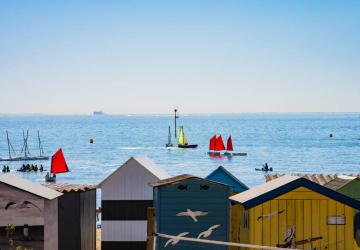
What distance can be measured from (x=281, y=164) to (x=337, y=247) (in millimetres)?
130266

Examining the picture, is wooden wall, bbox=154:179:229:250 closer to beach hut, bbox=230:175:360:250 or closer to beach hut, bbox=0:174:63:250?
beach hut, bbox=230:175:360:250

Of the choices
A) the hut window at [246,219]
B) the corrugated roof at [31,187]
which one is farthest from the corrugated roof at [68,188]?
the hut window at [246,219]

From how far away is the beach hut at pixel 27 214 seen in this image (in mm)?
20391

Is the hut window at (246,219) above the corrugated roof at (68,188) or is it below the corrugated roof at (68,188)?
below

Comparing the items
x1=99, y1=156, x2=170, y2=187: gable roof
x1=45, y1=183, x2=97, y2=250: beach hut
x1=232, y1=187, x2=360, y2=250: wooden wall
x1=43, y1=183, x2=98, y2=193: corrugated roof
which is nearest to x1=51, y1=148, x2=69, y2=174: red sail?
x1=99, y1=156, x2=170, y2=187: gable roof

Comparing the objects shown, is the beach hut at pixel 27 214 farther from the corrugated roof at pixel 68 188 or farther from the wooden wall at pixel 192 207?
the wooden wall at pixel 192 207

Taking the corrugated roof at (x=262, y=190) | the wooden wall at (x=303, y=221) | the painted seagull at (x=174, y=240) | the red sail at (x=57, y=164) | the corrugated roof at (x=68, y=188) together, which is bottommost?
the red sail at (x=57, y=164)

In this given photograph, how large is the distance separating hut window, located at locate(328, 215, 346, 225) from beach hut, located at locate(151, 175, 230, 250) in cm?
293

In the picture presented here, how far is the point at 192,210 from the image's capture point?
19672mm

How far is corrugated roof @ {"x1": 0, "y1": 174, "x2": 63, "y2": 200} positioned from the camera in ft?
66.8

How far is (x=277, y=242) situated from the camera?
19.0m

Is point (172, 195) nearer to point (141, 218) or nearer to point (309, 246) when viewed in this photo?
point (309, 246)

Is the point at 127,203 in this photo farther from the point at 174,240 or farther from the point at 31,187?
the point at 174,240

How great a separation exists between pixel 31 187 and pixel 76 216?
2.68 meters
